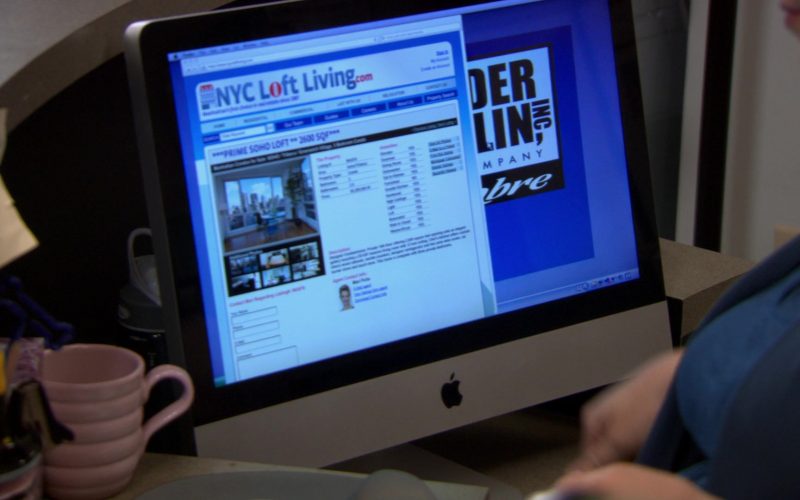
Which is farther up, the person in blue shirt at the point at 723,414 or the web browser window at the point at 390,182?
the web browser window at the point at 390,182

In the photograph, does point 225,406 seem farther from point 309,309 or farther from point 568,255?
point 568,255

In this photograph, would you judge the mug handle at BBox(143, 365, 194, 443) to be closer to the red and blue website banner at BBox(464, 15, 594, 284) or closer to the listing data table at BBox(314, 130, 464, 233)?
the listing data table at BBox(314, 130, 464, 233)

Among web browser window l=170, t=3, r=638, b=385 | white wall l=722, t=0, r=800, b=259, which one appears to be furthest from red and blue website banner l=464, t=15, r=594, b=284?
white wall l=722, t=0, r=800, b=259

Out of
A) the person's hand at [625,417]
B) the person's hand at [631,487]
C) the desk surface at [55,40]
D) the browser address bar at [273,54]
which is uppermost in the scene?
the desk surface at [55,40]

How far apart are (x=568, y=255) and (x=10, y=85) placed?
50 centimetres

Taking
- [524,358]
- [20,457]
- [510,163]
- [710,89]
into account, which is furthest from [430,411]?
[710,89]

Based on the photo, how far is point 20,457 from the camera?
0.65 metres

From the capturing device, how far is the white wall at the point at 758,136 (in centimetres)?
184

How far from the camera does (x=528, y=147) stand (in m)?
0.89

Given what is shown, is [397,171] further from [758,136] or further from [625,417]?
[758,136]

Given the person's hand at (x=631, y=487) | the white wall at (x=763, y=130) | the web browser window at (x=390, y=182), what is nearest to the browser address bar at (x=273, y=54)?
the web browser window at (x=390, y=182)

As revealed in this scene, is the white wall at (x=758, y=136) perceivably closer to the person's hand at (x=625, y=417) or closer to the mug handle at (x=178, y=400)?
the person's hand at (x=625, y=417)

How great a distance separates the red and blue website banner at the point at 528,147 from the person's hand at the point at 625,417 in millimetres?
183

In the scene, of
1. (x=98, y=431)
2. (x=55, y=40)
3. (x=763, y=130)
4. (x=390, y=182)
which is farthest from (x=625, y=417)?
(x=763, y=130)
